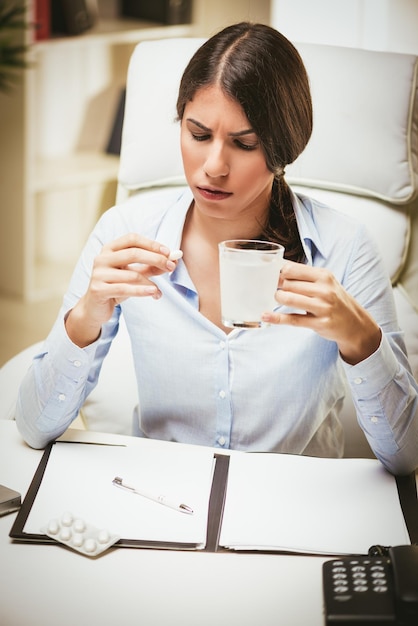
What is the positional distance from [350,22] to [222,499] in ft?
3.20

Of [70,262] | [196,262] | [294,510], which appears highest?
[196,262]

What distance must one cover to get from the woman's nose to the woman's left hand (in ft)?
0.61

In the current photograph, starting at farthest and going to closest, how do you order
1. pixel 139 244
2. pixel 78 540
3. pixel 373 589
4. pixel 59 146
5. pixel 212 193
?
pixel 59 146, pixel 212 193, pixel 139 244, pixel 78 540, pixel 373 589

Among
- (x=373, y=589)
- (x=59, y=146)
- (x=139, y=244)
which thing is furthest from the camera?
(x=59, y=146)

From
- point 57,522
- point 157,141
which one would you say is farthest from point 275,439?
point 157,141

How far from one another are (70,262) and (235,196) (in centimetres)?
259

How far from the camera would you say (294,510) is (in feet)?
3.63

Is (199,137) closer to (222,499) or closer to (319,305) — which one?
(319,305)

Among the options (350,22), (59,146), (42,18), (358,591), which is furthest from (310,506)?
(59,146)

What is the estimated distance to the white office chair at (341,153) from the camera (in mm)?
1524

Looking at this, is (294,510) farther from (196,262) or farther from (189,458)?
(196,262)

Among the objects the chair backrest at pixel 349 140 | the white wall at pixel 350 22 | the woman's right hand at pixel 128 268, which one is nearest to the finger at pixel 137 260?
the woman's right hand at pixel 128 268

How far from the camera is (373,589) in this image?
0.91 meters

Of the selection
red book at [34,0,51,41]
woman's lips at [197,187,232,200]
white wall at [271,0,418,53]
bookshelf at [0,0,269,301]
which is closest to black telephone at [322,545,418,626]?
woman's lips at [197,187,232,200]
